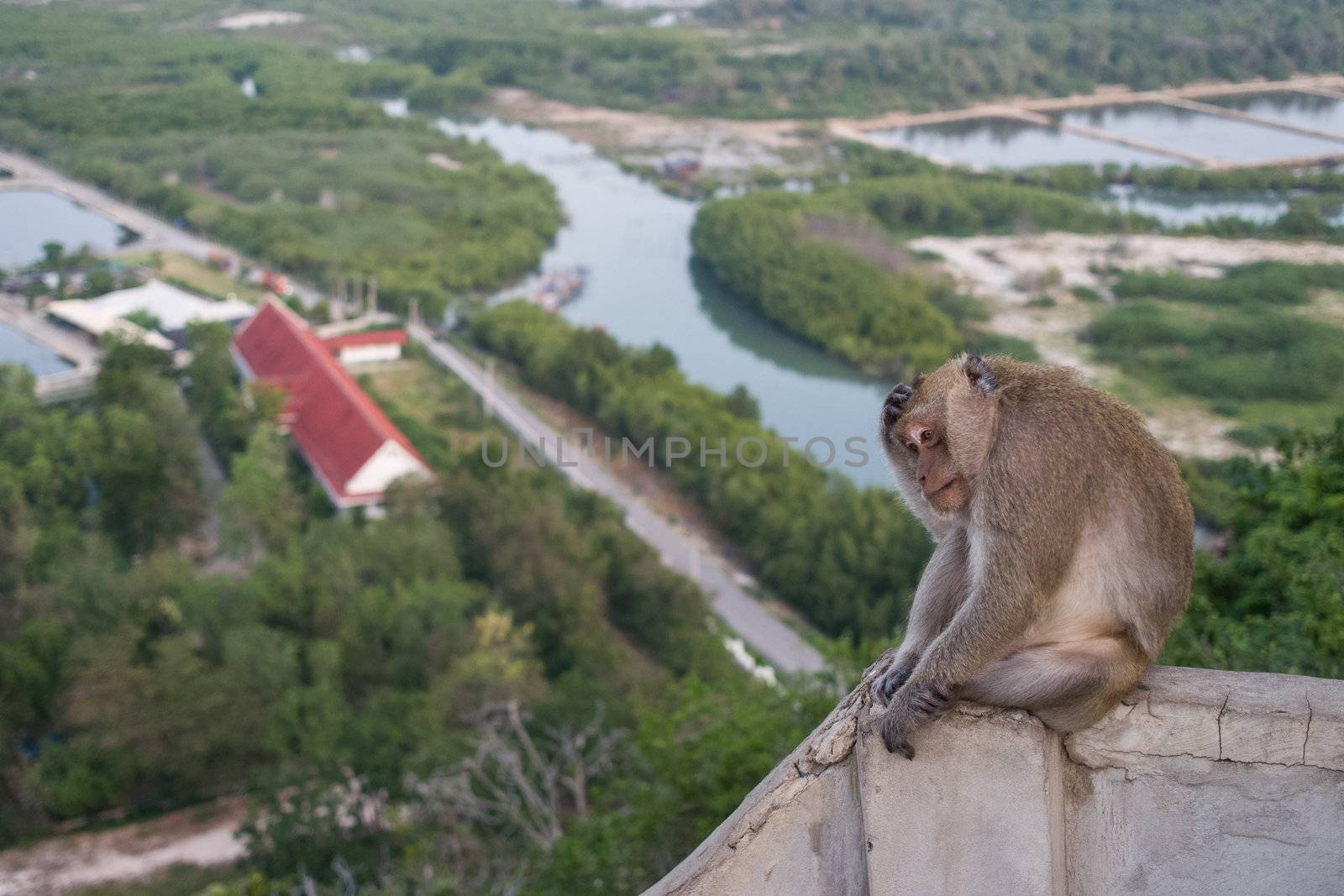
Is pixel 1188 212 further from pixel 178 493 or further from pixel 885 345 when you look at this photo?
pixel 178 493

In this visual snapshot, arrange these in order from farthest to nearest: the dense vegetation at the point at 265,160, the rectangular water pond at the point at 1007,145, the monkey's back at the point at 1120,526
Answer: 1. the rectangular water pond at the point at 1007,145
2. the dense vegetation at the point at 265,160
3. the monkey's back at the point at 1120,526

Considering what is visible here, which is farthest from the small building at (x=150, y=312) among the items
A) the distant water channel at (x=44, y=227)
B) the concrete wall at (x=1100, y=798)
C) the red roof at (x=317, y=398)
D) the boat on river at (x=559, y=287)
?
the concrete wall at (x=1100, y=798)

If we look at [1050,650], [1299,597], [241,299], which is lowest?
[241,299]

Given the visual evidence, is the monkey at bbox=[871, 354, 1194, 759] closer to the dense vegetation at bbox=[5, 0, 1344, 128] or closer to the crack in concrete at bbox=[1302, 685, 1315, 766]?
the crack in concrete at bbox=[1302, 685, 1315, 766]

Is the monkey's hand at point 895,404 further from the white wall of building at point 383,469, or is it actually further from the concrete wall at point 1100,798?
the white wall of building at point 383,469

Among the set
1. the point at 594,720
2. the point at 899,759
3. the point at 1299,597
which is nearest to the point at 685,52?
the point at 594,720

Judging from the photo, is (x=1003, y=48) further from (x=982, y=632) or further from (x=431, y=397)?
(x=982, y=632)
